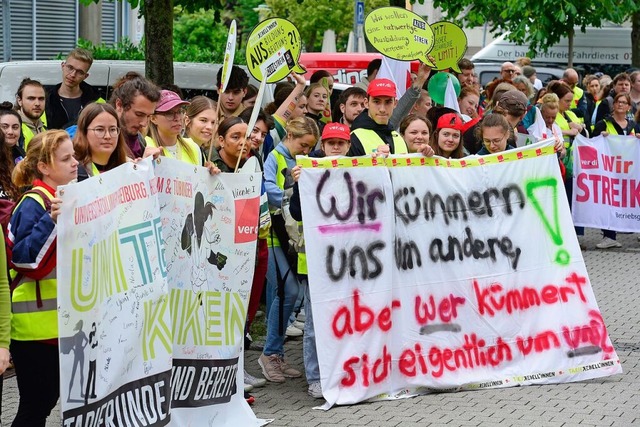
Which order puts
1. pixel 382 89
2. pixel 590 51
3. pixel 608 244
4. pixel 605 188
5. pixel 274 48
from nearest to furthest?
pixel 382 89 < pixel 274 48 < pixel 605 188 < pixel 608 244 < pixel 590 51

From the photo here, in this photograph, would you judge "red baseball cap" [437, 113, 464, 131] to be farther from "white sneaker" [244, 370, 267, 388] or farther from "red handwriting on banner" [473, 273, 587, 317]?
"white sneaker" [244, 370, 267, 388]

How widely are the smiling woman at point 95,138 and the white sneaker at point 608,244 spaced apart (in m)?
9.38

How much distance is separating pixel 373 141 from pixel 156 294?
2.82 metres

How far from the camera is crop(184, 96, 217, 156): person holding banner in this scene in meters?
7.37

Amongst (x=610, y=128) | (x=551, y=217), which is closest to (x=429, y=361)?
(x=551, y=217)

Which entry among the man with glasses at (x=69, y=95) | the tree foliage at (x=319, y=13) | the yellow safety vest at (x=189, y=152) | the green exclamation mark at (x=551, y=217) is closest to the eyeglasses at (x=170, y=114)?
the yellow safety vest at (x=189, y=152)

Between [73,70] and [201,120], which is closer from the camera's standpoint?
[201,120]

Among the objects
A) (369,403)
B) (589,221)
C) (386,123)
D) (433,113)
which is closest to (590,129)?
(589,221)

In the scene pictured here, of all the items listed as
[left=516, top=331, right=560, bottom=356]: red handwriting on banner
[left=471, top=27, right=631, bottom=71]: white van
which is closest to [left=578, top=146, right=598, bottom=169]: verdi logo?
[left=516, top=331, right=560, bottom=356]: red handwriting on banner

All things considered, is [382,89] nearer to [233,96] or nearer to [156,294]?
[233,96]

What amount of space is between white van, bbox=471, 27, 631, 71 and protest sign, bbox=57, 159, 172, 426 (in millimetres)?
24286

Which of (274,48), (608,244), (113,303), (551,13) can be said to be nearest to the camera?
(113,303)

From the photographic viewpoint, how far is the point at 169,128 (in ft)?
23.0

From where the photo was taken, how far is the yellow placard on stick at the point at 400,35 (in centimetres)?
1086
